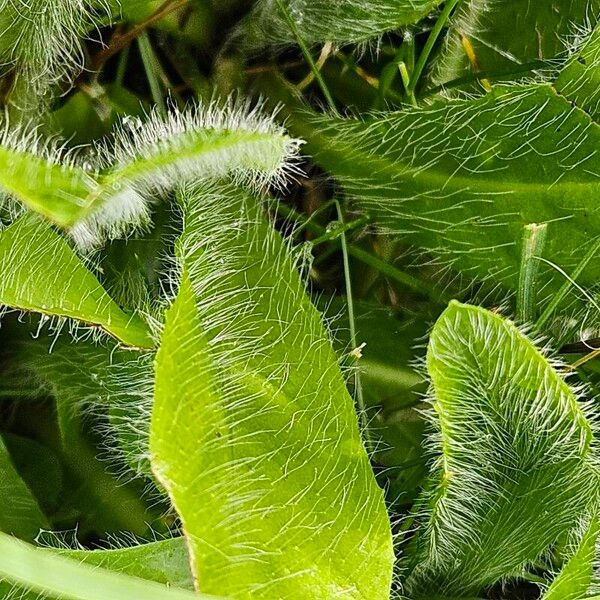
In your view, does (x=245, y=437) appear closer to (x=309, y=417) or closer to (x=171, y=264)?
(x=309, y=417)

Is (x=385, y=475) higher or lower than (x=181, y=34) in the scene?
lower

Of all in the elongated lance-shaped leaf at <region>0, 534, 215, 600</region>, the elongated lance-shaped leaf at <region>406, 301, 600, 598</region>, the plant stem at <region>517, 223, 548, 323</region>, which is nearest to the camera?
the elongated lance-shaped leaf at <region>0, 534, 215, 600</region>

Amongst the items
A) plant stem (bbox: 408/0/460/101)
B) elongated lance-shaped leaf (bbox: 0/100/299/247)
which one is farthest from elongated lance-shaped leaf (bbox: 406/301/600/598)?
plant stem (bbox: 408/0/460/101)

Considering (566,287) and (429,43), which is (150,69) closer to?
(429,43)

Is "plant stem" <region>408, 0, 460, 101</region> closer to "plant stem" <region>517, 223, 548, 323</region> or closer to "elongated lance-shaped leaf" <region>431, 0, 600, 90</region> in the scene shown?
"elongated lance-shaped leaf" <region>431, 0, 600, 90</region>

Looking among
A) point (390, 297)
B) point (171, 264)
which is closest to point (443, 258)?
point (390, 297)

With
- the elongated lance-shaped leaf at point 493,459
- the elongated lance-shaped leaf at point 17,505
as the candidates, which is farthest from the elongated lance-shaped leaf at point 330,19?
the elongated lance-shaped leaf at point 17,505

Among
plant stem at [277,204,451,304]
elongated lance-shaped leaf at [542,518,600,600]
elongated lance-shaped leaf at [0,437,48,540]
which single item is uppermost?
plant stem at [277,204,451,304]

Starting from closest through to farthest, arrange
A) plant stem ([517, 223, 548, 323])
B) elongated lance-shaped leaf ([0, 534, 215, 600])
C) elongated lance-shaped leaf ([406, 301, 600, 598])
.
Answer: elongated lance-shaped leaf ([0, 534, 215, 600]), elongated lance-shaped leaf ([406, 301, 600, 598]), plant stem ([517, 223, 548, 323])
